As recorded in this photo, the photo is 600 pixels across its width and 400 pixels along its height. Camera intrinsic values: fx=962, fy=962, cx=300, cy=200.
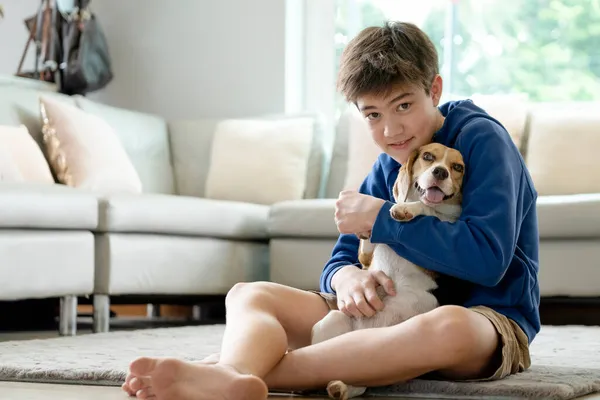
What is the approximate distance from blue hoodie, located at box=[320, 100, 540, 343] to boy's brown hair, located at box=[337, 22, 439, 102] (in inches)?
4.9

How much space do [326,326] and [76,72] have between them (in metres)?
3.23

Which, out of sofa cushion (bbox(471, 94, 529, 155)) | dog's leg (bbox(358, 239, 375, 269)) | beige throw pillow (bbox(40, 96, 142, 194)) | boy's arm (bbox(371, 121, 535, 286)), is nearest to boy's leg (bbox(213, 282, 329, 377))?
dog's leg (bbox(358, 239, 375, 269))

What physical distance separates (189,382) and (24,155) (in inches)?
90.6

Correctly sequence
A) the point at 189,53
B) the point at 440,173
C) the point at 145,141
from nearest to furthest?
the point at 440,173 < the point at 145,141 < the point at 189,53

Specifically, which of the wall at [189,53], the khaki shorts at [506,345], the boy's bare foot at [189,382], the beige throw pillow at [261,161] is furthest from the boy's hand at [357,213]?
the wall at [189,53]

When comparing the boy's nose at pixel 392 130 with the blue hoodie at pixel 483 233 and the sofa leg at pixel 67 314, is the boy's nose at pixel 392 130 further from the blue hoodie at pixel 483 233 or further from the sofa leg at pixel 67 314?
the sofa leg at pixel 67 314

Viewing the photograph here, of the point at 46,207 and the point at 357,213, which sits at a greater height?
the point at 357,213

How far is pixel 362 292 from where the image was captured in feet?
5.13

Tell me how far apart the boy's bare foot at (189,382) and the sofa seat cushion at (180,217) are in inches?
69.1

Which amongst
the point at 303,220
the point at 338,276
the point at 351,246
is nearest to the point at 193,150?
the point at 303,220

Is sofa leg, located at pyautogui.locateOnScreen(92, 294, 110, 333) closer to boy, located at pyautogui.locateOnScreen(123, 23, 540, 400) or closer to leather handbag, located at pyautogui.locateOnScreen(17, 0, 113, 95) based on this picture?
boy, located at pyautogui.locateOnScreen(123, 23, 540, 400)

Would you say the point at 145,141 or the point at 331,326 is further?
the point at 145,141

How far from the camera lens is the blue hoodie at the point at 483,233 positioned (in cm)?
149

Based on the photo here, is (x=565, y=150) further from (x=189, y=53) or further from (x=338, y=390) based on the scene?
(x=338, y=390)
